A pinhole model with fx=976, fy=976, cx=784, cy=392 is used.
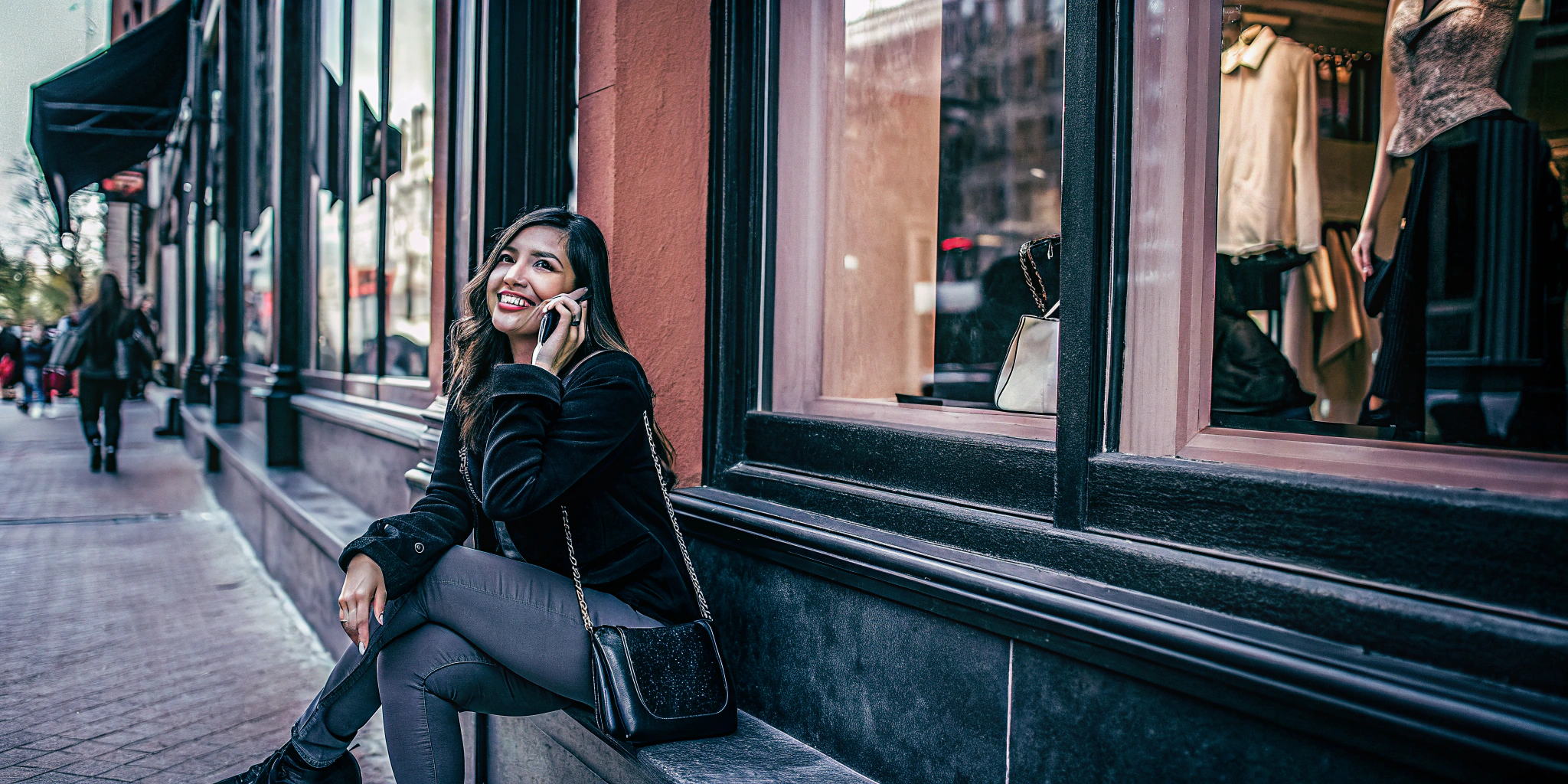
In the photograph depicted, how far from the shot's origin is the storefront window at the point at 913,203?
283 centimetres

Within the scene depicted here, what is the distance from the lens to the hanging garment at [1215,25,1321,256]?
298 cm

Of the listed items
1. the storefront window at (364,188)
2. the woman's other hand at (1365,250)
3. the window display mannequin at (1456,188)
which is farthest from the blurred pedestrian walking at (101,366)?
the window display mannequin at (1456,188)

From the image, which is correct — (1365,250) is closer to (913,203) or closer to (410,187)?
(913,203)

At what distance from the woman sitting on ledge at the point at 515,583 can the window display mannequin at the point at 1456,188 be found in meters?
1.70

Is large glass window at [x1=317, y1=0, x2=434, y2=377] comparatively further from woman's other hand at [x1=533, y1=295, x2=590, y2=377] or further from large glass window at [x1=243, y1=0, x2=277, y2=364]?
woman's other hand at [x1=533, y1=295, x2=590, y2=377]

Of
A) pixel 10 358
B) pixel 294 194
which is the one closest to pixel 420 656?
pixel 294 194

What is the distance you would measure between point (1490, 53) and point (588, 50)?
241cm

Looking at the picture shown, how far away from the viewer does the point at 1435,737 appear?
1.24 m

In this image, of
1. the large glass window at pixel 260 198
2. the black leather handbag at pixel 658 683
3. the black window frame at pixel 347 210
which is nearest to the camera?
the black leather handbag at pixel 658 683

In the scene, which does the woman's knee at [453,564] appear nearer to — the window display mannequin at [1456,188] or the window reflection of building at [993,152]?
the window reflection of building at [993,152]

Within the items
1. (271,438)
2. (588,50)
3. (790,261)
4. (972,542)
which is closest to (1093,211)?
(972,542)

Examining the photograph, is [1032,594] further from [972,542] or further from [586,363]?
[586,363]

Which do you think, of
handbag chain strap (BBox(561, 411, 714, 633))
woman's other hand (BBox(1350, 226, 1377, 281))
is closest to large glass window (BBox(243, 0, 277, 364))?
handbag chain strap (BBox(561, 411, 714, 633))

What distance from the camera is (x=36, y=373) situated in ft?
72.9
